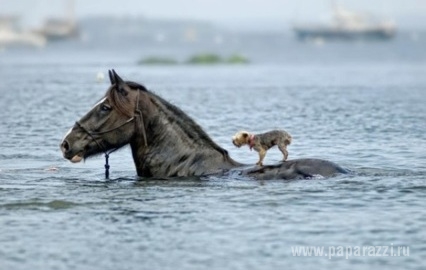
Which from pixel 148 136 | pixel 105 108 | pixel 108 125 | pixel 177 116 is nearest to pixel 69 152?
pixel 108 125

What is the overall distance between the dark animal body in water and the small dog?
44cm

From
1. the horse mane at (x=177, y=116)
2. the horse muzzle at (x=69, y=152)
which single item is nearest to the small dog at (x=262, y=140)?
the horse mane at (x=177, y=116)

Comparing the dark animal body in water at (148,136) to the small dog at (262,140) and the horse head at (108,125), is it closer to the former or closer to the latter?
the horse head at (108,125)

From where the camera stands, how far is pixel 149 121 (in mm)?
23797

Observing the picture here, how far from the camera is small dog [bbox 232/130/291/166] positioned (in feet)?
79.3

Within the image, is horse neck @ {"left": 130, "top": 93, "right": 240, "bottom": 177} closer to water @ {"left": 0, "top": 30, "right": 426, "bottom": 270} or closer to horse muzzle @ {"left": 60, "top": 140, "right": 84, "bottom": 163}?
water @ {"left": 0, "top": 30, "right": 426, "bottom": 270}

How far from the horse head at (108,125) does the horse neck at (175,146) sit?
0.17 meters

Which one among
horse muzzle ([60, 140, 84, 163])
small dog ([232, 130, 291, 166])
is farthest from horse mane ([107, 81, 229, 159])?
horse muzzle ([60, 140, 84, 163])

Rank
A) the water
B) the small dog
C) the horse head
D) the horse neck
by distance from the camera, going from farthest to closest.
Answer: the small dog, the horse neck, the horse head, the water

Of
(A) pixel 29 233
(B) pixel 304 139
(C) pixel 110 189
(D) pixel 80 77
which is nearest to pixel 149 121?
(C) pixel 110 189

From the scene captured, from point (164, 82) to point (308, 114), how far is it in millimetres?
31308

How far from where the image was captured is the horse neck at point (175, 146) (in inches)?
936

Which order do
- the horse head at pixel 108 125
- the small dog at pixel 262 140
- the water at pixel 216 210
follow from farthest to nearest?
1. the small dog at pixel 262 140
2. the horse head at pixel 108 125
3. the water at pixel 216 210

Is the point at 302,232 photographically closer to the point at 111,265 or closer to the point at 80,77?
the point at 111,265
